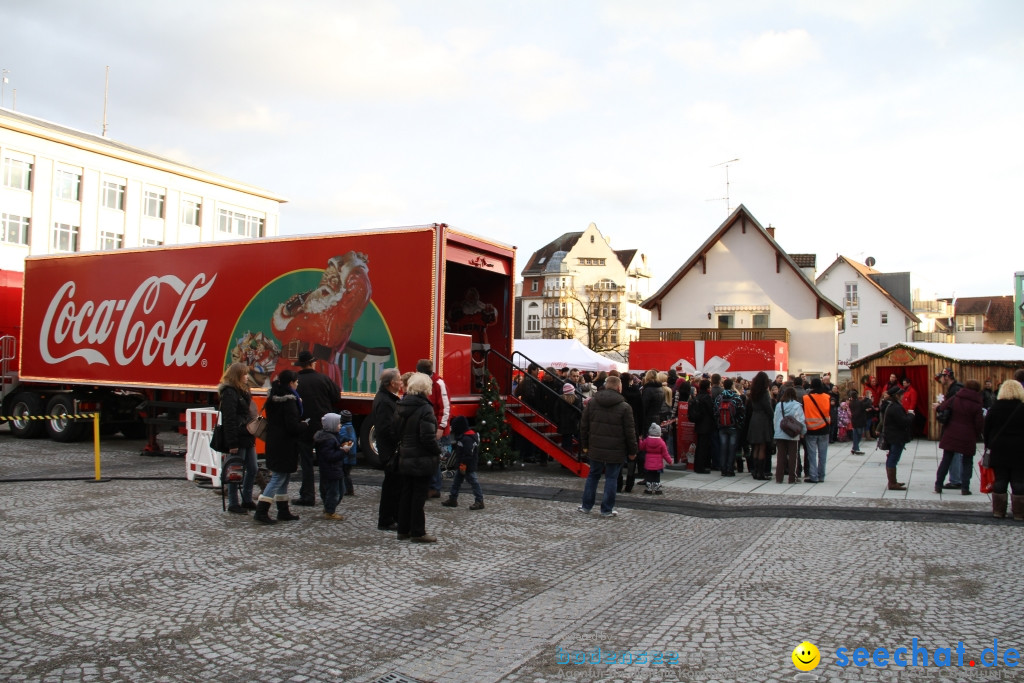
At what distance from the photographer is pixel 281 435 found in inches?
336

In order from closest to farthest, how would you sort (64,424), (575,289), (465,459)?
(465,459), (64,424), (575,289)

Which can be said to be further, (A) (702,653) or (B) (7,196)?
(B) (7,196)

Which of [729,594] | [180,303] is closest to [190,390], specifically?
[180,303]

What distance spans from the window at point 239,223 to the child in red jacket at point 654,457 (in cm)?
5575

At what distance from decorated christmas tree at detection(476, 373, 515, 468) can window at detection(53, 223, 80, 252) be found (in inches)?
1810

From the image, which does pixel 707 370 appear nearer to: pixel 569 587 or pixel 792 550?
pixel 792 550

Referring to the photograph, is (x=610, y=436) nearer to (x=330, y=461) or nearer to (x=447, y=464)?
(x=330, y=461)

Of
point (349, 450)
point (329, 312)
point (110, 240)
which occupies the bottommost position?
point (349, 450)

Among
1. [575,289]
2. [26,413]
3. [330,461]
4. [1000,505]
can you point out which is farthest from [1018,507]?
[575,289]

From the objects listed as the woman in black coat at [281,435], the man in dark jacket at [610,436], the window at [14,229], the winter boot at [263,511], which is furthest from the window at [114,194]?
the man in dark jacket at [610,436]

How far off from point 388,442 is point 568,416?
5.77m

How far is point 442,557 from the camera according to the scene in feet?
24.3

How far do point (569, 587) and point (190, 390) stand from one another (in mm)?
10728

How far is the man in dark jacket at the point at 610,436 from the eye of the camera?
952cm
